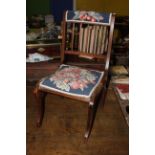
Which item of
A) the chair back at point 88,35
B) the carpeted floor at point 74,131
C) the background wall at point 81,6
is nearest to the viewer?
the carpeted floor at point 74,131

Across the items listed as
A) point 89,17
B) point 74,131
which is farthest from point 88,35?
point 74,131

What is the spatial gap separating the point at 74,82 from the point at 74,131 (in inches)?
16.9

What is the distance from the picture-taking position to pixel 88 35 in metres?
2.54

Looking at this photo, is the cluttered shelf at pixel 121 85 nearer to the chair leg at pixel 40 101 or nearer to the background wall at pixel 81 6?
the chair leg at pixel 40 101

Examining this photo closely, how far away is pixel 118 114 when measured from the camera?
97.4 inches

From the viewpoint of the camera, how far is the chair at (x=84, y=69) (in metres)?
2.01

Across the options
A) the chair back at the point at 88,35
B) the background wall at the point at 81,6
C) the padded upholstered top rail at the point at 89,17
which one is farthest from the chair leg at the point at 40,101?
the background wall at the point at 81,6

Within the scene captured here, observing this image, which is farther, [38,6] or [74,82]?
[38,6]

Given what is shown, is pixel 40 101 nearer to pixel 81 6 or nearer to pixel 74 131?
pixel 74 131

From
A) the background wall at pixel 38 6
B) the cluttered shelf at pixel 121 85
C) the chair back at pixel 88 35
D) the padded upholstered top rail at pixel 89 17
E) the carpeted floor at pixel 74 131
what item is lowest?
the carpeted floor at pixel 74 131

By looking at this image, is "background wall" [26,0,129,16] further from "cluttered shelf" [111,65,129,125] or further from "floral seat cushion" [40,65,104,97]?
"floral seat cushion" [40,65,104,97]

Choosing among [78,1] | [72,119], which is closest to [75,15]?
[72,119]
